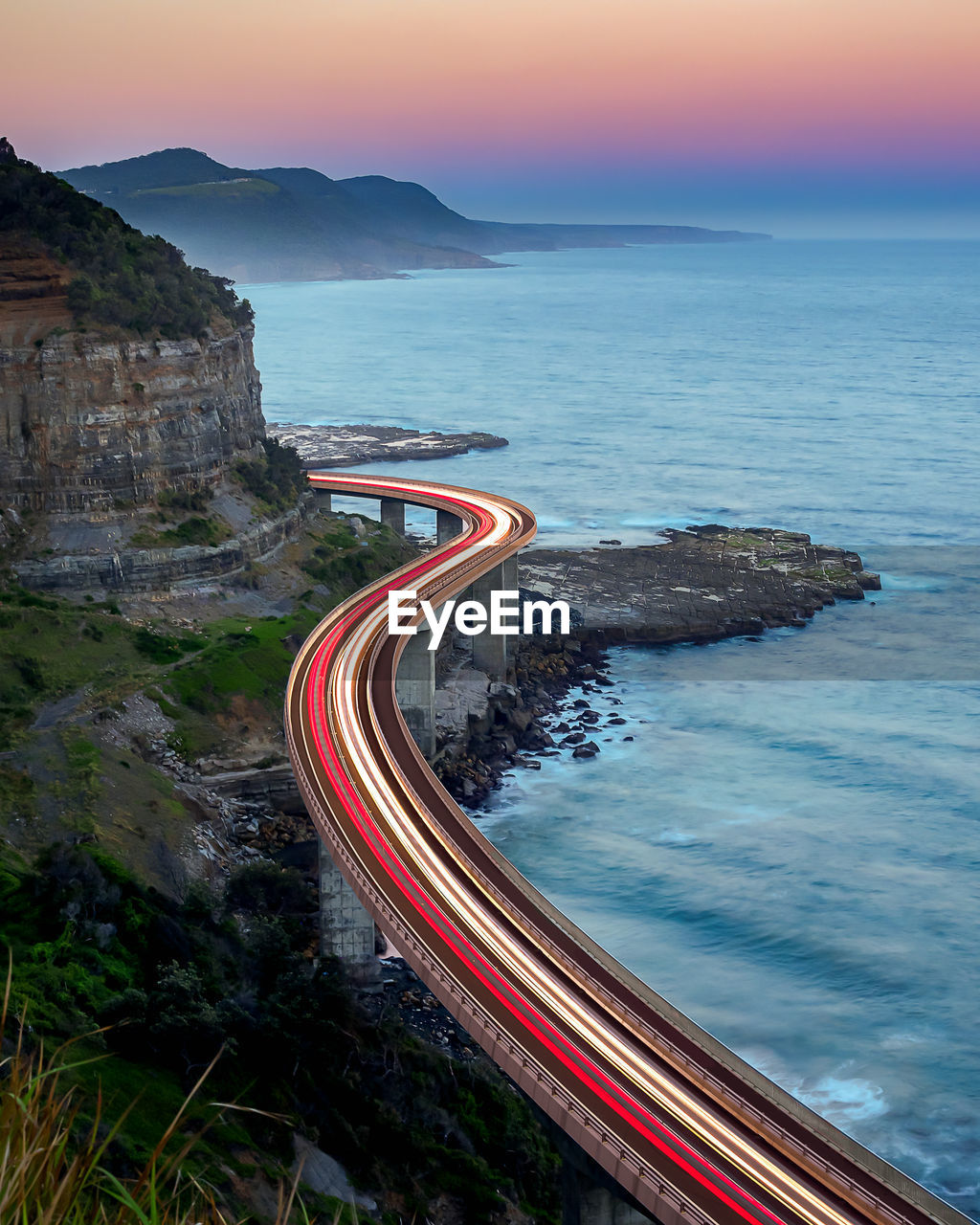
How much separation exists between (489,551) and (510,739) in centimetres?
1656

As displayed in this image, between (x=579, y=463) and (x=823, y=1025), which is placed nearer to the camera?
(x=823, y=1025)

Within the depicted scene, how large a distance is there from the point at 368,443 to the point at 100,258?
87805 millimetres

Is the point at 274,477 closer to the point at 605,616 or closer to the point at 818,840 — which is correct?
the point at 605,616

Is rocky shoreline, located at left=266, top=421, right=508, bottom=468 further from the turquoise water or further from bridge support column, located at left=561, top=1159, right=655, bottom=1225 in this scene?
bridge support column, located at left=561, top=1159, right=655, bottom=1225

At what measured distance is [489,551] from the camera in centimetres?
9038

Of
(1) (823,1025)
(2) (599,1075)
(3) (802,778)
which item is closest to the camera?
(2) (599,1075)

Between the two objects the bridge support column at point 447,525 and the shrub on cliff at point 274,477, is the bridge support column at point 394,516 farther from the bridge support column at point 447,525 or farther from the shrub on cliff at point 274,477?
the shrub on cliff at point 274,477

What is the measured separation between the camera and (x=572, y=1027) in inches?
1452

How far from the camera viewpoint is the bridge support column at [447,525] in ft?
345

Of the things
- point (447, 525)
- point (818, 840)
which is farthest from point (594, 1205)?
point (447, 525)

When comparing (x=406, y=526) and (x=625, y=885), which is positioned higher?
(x=406, y=526)

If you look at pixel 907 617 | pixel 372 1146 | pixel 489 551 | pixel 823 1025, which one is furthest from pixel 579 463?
pixel 372 1146

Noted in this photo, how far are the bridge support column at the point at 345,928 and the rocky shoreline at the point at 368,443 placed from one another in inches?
4218

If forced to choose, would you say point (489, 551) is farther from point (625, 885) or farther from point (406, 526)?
point (406, 526)
